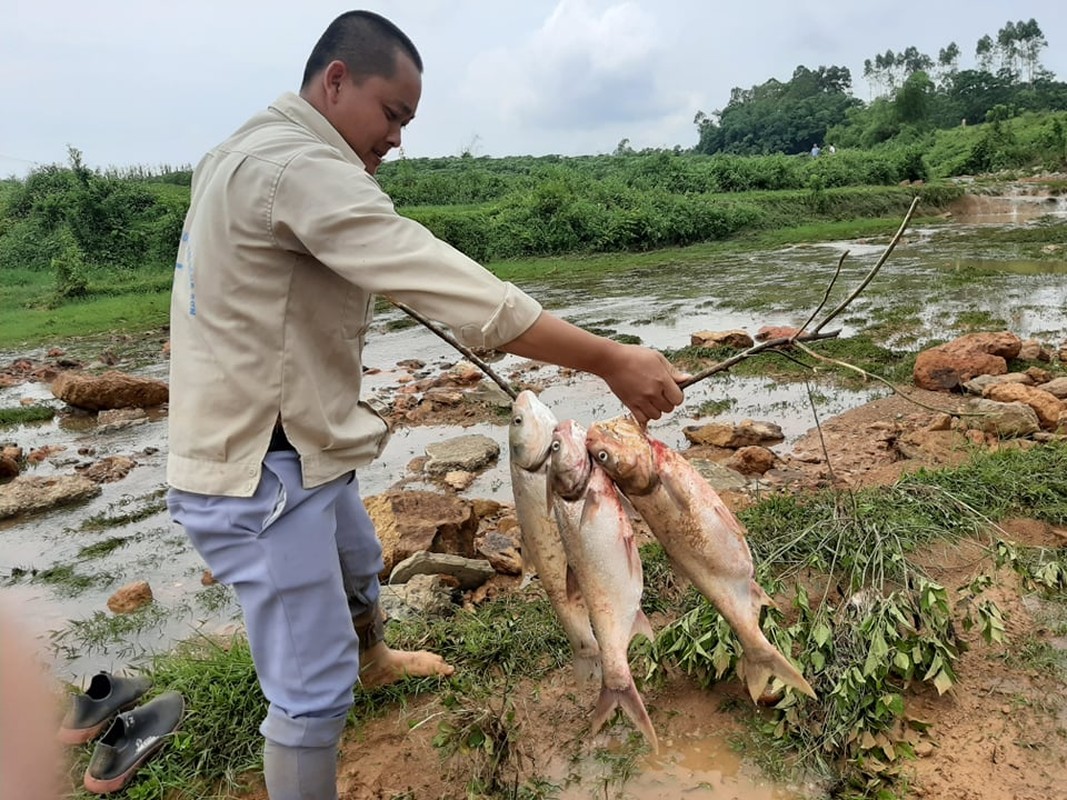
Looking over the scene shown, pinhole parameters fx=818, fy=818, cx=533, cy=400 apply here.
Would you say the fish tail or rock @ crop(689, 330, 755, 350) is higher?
the fish tail

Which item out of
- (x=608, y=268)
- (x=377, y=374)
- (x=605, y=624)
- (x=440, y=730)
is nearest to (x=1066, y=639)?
(x=605, y=624)

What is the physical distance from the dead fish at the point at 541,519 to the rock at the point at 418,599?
5.57ft

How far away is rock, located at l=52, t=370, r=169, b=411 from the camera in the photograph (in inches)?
410

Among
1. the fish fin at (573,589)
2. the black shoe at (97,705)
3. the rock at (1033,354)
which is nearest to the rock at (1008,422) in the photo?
the rock at (1033,354)

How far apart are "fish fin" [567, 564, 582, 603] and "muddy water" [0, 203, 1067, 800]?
34.3 inches

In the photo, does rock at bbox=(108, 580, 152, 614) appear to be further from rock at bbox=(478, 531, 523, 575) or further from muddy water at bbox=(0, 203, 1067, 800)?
rock at bbox=(478, 531, 523, 575)

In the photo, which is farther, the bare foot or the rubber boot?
the bare foot

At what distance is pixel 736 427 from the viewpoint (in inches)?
299

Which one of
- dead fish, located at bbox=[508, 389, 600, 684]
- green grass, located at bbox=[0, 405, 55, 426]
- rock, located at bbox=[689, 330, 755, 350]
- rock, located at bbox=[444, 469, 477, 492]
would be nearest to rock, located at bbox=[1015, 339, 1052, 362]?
rock, located at bbox=[689, 330, 755, 350]

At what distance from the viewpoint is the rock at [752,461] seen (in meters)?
6.67

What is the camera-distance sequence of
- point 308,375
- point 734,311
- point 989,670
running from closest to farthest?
point 308,375 < point 989,670 < point 734,311

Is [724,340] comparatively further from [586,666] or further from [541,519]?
[541,519]

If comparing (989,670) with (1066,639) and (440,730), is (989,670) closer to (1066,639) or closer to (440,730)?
(1066,639)

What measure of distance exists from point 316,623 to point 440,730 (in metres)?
0.92
